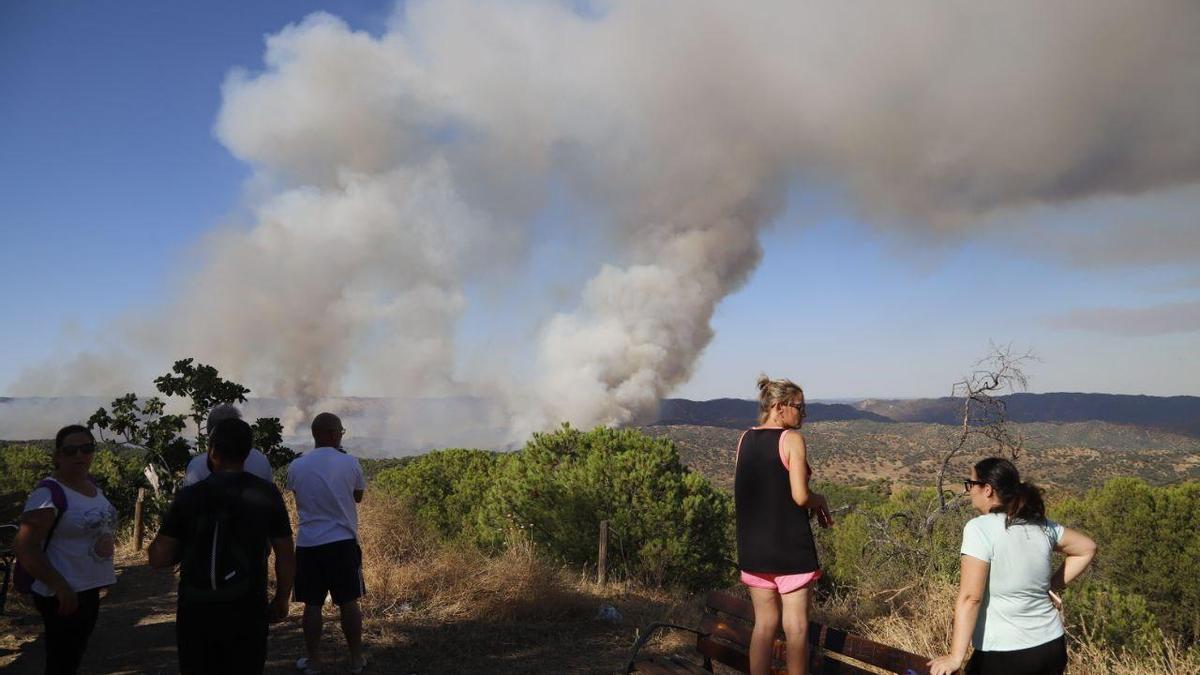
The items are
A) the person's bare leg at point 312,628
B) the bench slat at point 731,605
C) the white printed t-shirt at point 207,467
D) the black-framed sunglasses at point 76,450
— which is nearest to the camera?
the black-framed sunglasses at point 76,450

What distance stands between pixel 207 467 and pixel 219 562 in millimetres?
995

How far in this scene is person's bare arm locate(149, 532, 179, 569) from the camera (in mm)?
2666

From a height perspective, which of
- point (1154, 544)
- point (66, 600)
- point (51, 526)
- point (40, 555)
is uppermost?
point (51, 526)

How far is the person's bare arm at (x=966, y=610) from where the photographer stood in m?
2.55

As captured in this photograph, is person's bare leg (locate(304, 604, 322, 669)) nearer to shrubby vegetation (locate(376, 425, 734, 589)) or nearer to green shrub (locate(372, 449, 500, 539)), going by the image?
shrubby vegetation (locate(376, 425, 734, 589))

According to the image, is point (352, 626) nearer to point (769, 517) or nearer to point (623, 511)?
point (769, 517)

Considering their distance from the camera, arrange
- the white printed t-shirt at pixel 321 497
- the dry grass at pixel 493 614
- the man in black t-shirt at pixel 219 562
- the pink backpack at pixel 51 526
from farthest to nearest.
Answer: the dry grass at pixel 493 614 < the white printed t-shirt at pixel 321 497 < the pink backpack at pixel 51 526 < the man in black t-shirt at pixel 219 562

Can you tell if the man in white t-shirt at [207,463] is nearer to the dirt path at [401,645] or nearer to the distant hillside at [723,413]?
the dirt path at [401,645]

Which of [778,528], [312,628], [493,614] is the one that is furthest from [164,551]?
[493,614]

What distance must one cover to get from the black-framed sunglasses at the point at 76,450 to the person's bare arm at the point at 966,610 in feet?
12.7

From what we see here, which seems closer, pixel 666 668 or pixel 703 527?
pixel 666 668

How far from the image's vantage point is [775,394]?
3219 mm

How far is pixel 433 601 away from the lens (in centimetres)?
654

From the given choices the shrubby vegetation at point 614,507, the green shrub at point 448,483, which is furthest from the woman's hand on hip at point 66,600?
the green shrub at point 448,483
